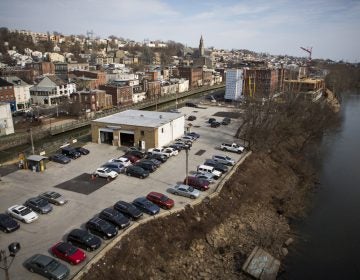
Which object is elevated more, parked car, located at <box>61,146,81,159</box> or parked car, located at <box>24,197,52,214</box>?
parked car, located at <box>61,146,81,159</box>

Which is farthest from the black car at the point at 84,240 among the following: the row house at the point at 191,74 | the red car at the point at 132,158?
the row house at the point at 191,74

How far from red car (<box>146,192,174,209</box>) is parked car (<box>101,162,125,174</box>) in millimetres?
4450

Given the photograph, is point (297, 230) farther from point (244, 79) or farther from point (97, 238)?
point (244, 79)

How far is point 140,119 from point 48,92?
76.4 ft

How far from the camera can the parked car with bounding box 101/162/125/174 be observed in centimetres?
2106

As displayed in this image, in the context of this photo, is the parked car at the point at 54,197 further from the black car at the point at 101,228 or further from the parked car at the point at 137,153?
the parked car at the point at 137,153

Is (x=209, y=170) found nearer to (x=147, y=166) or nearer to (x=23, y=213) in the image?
(x=147, y=166)

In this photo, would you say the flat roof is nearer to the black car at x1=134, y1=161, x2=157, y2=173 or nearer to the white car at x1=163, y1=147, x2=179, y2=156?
the white car at x1=163, y1=147, x2=179, y2=156

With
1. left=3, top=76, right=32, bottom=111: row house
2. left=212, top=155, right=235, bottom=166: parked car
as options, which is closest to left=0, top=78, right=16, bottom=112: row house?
left=3, top=76, right=32, bottom=111: row house

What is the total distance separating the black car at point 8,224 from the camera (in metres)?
14.4

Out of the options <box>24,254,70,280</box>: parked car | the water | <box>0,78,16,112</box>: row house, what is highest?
<box>0,78,16,112</box>: row house

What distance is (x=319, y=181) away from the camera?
25656 millimetres

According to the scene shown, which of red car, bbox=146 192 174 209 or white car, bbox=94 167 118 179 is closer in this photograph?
red car, bbox=146 192 174 209

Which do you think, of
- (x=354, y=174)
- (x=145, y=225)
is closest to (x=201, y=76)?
(x=354, y=174)
